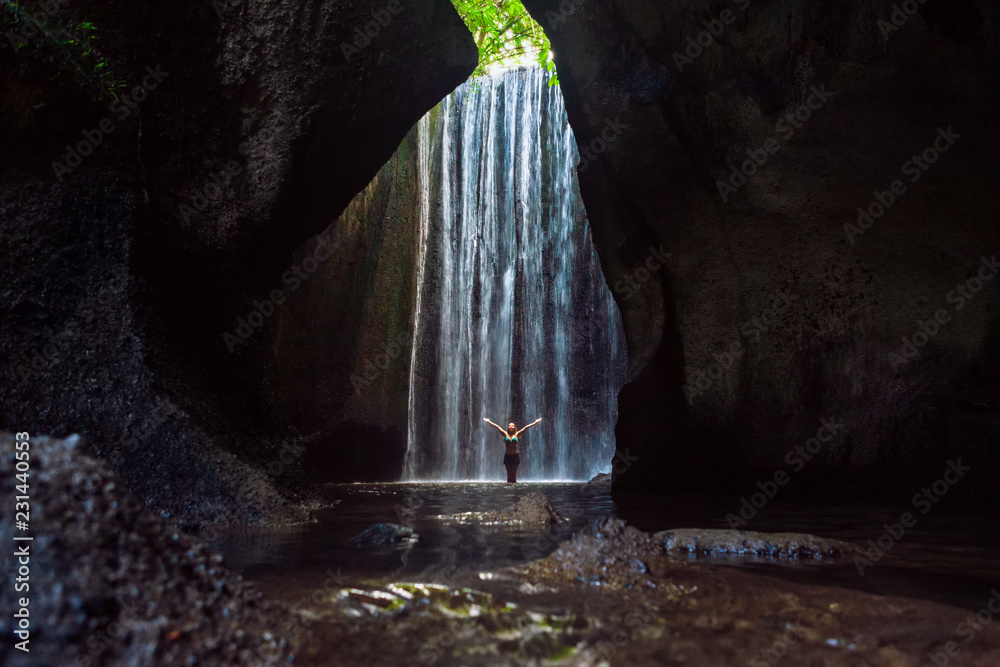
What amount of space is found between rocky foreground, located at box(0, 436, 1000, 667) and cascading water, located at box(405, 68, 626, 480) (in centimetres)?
1129

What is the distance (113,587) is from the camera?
1631mm

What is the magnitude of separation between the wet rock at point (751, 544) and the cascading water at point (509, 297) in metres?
10.3

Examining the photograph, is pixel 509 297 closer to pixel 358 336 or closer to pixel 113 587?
pixel 358 336

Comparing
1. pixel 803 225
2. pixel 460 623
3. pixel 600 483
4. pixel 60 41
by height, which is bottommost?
pixel 460 623

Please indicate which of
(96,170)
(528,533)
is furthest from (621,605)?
(96,170)

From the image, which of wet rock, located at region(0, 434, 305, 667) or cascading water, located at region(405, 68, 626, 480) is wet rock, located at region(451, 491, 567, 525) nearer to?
wet rock, located at region(0, 434, 305, 667)

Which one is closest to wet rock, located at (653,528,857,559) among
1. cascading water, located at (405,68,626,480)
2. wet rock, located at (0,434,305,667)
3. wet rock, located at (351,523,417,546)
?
wet rock, located at (351,523,417,546)

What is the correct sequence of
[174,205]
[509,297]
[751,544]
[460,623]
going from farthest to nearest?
[509,297]
[174,205]
[751,544]
[460,623]

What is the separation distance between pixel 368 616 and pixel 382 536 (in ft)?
4.92

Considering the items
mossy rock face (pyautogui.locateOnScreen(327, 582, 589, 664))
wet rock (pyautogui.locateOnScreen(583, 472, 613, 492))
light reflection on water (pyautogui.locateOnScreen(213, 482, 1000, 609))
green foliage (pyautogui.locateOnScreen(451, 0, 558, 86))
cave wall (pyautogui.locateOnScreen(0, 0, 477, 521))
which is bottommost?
mossy rock face (pyautogui.locateOnScreen(327, 582, 589, 664))

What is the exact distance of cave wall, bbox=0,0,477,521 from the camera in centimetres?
434

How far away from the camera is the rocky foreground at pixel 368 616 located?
1.58 metres

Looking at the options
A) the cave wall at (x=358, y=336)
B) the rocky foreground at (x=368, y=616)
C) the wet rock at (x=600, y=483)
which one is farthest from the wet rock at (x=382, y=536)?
the cave wall at (x=358, y=336)

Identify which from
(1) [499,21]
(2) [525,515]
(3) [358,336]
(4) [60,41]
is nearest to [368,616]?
(2) [525,515]
